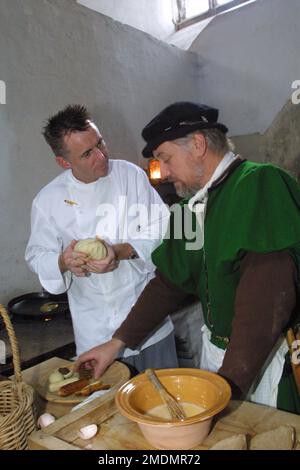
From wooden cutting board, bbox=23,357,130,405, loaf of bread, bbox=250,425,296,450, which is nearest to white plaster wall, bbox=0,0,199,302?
wooden cutting board, bbox=23,357,130,405

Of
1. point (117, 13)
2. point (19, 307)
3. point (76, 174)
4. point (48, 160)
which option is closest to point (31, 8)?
point (48, 160)

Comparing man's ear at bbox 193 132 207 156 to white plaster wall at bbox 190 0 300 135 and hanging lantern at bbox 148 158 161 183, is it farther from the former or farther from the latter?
white plaster wall at bbox 190 0 300 135

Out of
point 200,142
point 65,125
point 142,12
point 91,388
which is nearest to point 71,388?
point 91,388

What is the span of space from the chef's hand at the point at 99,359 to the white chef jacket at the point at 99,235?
54cm

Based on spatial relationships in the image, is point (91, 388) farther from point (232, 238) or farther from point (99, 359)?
point (232, 238)

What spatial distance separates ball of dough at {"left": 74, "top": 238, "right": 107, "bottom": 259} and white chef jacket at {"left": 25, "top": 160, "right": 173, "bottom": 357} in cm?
21

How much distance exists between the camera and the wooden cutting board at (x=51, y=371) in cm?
135

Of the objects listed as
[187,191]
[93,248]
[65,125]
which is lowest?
[93,248]

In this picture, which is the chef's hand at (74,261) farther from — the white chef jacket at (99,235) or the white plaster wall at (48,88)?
the white plaster wall at (48,88)

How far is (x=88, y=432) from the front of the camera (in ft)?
3.49

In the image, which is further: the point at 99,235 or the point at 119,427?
the point at 99,235

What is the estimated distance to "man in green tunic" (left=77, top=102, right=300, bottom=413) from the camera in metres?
1.21

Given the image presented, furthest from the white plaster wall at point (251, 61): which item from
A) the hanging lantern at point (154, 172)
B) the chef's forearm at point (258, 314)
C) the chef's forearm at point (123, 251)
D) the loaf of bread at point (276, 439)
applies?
→ the loaf of bread at point (276, 439)

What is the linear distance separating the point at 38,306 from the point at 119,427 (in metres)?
2.08
